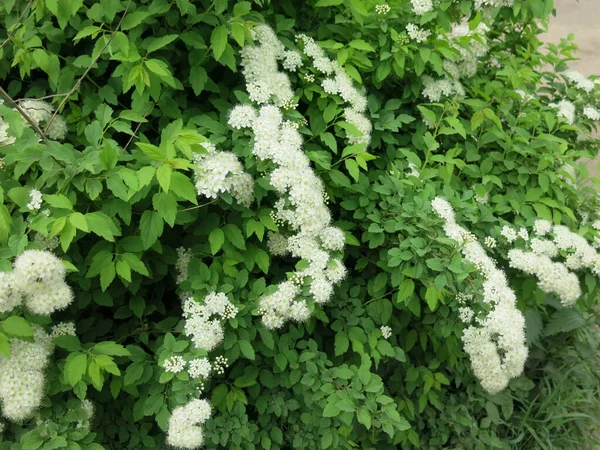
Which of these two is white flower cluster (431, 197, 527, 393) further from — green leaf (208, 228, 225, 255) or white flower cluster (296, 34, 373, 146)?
green leaf (208, 228, 225, 255)

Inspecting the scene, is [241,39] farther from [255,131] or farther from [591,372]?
[591,372]

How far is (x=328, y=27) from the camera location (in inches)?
117

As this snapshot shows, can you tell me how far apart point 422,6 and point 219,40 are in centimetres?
116

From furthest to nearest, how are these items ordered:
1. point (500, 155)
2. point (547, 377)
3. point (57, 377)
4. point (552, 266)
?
point (547, 377) → point (500, 155) → point (552, 266) → point (57, 377)

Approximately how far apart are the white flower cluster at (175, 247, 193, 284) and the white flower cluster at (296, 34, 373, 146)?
942 millimetres

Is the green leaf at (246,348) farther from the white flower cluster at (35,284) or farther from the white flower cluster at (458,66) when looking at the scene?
the white flower cluster at (458,66)

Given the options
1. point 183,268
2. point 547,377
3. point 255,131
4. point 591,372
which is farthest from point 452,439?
point 255,131

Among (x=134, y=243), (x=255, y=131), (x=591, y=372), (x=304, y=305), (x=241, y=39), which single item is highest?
(x=241, y=39)

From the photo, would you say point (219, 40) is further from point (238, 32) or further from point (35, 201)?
point (35, 201)

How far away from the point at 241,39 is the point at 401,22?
109 centimetres

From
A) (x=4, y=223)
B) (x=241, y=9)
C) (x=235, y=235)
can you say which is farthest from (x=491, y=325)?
(x=4, y=223)

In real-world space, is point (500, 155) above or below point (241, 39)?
below

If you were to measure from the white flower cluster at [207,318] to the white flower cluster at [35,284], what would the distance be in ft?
1.56

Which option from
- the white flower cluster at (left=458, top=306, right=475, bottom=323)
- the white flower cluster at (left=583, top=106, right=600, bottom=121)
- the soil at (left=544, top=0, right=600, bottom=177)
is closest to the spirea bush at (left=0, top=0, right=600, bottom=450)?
the white flower cluster at (left=458, top=306, right=475, bottom=323)
